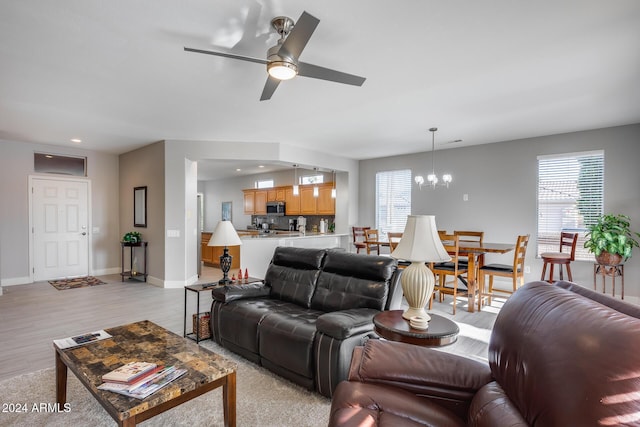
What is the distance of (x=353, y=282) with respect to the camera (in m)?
2.86

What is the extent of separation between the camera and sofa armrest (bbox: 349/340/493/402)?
1520mm

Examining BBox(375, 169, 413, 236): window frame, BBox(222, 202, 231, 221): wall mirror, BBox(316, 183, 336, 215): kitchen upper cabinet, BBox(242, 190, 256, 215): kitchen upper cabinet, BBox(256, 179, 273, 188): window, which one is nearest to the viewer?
BBox(375, 169, 413, 236): window frame

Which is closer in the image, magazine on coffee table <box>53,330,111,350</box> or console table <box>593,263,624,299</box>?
magazine on coffee table <box>53,330,111,350</box>

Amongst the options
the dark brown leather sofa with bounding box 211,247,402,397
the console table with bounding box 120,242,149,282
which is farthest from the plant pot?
the console table with bounding box 120,242,149,282

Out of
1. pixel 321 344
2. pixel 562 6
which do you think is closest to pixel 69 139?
pixel 321 344

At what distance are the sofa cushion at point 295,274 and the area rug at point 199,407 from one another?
2.55 feet

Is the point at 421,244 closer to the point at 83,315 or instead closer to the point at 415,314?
the point at 415,314

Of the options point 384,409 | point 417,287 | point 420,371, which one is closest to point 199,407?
point 384,409

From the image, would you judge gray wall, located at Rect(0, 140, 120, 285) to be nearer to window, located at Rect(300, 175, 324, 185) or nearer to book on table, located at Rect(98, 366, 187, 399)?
window, located at Rect(300, 175, 324, 185)

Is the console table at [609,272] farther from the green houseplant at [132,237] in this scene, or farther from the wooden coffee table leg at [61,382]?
the green houseplant at [132,237]

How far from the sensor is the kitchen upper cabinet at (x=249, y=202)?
32.2 feet

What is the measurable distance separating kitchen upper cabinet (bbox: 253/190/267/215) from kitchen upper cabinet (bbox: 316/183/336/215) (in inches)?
75.4

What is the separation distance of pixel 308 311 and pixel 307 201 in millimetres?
5579

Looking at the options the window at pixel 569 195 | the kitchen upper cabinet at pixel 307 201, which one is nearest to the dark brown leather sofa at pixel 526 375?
the window at pixel 569 195
